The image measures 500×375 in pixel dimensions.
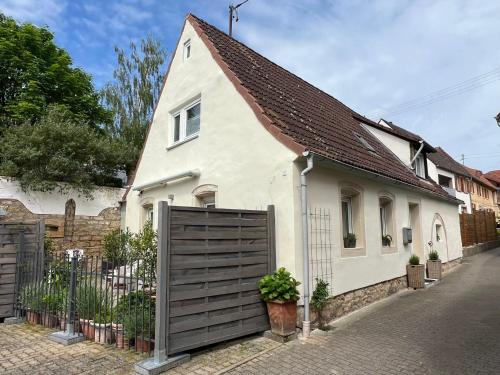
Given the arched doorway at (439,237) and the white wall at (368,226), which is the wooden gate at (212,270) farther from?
the arched doorway at (439,237)

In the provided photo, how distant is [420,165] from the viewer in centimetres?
1461

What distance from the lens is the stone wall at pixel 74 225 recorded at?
1156cm

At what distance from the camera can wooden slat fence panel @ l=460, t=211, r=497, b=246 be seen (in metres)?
18.6

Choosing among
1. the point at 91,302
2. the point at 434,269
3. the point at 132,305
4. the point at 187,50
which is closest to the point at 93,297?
the point at 91,302

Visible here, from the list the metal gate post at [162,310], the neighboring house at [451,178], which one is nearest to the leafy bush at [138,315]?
the metal gate post at [162,310]

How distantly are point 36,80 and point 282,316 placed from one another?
17108mm

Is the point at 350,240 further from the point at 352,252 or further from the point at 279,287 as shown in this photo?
the point at 279,287

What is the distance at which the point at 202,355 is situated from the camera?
16.7ft

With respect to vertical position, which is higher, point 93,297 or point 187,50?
point 187,50

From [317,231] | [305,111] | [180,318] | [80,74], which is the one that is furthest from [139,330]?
[80,74]

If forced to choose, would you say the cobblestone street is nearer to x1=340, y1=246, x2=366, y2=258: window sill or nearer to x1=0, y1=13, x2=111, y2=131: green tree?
x1=340, y1=246, x2=366, y2=258: window sill

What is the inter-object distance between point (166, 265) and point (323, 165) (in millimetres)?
3645

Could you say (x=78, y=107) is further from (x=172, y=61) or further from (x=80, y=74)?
(x=172, y=61)

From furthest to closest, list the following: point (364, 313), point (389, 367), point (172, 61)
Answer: point (172, 61), point (364, 313), point (389, 367)
